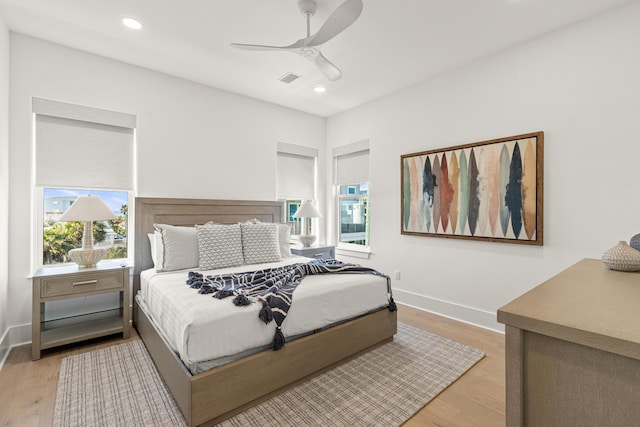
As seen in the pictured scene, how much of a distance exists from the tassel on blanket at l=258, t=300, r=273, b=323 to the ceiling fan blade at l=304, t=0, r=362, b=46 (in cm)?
192

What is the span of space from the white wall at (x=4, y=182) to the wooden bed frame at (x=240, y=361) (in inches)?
38.0

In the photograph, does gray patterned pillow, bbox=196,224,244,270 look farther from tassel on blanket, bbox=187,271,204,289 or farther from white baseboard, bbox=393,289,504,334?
white baseboard, bbox=393,289,504,334

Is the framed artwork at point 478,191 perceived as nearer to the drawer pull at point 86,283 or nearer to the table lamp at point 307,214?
the table lamp at point 307,214

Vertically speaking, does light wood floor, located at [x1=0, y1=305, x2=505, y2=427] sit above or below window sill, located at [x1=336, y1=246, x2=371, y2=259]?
below

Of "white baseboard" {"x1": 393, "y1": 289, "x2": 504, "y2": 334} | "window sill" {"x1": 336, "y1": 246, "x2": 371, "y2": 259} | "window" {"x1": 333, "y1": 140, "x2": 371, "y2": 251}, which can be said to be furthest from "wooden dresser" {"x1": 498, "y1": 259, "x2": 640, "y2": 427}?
"window" {"x1": 333, "y1": 140, "x2": 371, "y2": 251}

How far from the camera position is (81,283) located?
2.69 m

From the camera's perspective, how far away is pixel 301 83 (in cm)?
380

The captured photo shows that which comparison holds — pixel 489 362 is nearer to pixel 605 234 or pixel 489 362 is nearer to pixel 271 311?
pixel 605 234

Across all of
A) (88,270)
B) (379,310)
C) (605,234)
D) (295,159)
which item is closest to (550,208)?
(605,234)

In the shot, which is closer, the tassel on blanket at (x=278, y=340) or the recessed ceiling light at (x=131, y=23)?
the tassel on blanket at (x=278, y=340)

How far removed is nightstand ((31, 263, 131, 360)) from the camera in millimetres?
2514

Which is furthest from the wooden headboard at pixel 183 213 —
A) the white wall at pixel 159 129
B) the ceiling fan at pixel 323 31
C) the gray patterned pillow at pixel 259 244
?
the ceiling fan at pixel 323 31

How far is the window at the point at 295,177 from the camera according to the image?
4.69m

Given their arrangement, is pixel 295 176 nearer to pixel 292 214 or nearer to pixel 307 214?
pixel 292 214
